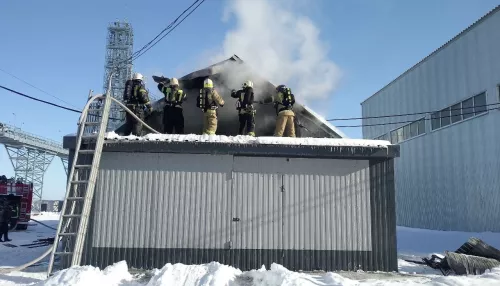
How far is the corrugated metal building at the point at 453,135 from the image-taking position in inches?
674

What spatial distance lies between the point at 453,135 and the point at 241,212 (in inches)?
562

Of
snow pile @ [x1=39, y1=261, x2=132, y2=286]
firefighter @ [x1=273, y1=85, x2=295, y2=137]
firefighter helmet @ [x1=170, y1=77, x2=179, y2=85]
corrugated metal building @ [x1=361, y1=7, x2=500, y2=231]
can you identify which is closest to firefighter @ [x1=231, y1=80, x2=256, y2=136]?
firefighter @ [x1=273, y1=85, x2=295, y2=137]

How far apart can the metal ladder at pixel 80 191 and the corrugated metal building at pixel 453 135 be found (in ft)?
50.4

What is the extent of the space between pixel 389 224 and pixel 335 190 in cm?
150

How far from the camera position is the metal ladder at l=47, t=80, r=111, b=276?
27.8ft

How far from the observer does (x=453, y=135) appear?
777 inches

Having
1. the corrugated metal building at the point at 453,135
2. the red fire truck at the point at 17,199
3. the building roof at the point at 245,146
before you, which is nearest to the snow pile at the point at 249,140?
the building roof at the point at 245,146

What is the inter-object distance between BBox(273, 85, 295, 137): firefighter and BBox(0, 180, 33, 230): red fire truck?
Result: 15.9 metres

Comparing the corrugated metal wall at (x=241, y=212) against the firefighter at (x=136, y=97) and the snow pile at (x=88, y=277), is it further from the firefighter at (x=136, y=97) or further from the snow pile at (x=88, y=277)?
the firefighter at (x=136, y=97)

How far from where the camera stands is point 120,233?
951cm

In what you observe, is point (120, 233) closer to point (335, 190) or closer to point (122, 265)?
point (122, 265)

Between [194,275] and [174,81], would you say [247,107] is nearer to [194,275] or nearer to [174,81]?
[174,81]

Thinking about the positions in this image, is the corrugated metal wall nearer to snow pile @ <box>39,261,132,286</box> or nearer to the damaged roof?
snow pile @ <box>39,261,132,286</box>

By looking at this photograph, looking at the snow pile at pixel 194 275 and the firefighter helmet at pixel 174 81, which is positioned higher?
the firefighter helmet at pixel 174 81
